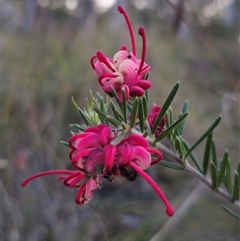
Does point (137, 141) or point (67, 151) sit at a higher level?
point (137, 141)

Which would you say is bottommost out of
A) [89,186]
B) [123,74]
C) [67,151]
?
[67,151]

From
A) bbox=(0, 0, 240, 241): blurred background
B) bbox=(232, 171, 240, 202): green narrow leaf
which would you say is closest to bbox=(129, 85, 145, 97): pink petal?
bbox=(232, 171, 240, 202): green narrow leaf

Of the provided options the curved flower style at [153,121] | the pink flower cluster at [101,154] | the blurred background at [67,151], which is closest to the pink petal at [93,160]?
the pink flower cluster at [101,154]

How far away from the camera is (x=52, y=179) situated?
5.23 ft

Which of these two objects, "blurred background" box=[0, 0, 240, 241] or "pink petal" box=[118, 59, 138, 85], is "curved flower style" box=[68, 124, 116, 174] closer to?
"pink petal" box=[118, 59, 138, 85]

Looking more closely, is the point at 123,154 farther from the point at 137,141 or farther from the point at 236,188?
the point at 236,188

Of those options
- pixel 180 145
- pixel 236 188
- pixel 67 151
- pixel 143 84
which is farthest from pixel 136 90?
pixel 67 151

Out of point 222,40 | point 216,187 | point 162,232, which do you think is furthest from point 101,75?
point 222,40

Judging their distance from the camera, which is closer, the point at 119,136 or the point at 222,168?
the point at 119,136

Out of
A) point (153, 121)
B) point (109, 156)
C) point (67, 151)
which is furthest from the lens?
point (67, 151)

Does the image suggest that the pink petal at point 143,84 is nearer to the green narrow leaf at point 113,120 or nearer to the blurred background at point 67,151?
the green narrow leaf at point 113,120

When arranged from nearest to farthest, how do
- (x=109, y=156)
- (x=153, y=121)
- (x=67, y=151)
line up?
(x=109, y=156) < (x=153, y=121) < (x=67, y=151)

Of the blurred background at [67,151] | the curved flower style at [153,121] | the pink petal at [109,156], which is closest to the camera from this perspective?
the pink petal at [109,156]

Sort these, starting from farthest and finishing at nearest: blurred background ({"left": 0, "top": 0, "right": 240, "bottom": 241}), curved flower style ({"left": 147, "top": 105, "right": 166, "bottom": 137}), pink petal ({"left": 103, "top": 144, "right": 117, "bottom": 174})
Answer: blurred background ({"left": 0, "top": 0, "right": 240, "bottom": 241})
curved flower style ({"left": 147, "top": 105, "right": 166, "bottom": 137})
pink petal ({"left": 103, "top": 144, "right": 117, "bottom": 174})
